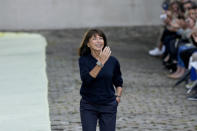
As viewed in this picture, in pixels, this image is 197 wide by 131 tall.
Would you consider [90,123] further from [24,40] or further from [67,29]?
[67,29]

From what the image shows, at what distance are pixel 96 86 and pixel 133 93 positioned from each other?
504 centimetres

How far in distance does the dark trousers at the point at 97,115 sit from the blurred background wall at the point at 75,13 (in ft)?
48.0

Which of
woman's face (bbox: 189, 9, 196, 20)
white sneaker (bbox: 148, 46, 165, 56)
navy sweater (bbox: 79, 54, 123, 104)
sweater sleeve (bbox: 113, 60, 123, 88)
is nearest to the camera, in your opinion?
navy sweater (bbox: 79, 54, 123, 104)

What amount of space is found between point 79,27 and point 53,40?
257 centimetres

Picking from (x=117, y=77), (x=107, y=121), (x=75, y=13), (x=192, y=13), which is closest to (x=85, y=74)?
(x=117, y=77)

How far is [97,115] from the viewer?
706 centimetres

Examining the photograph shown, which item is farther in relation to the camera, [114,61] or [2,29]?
[2,29]

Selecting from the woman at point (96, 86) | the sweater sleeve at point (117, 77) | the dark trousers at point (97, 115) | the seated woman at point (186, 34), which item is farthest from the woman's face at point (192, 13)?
the dark trousers at point (97, 115)

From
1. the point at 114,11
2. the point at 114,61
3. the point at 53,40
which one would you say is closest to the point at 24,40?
the point at 53,40

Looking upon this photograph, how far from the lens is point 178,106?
10.9m

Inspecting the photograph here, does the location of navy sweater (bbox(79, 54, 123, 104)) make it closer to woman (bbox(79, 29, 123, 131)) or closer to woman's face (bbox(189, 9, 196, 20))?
woman (bbox(79, 29, 123, 131))

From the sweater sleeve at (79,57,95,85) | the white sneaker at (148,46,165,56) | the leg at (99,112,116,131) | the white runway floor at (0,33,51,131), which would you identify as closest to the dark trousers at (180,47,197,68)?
the white runway floor at (0,33,51,131)

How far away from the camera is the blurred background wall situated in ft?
70.2

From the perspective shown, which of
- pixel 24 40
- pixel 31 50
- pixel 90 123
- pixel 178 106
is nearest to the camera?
pixel 90 123
